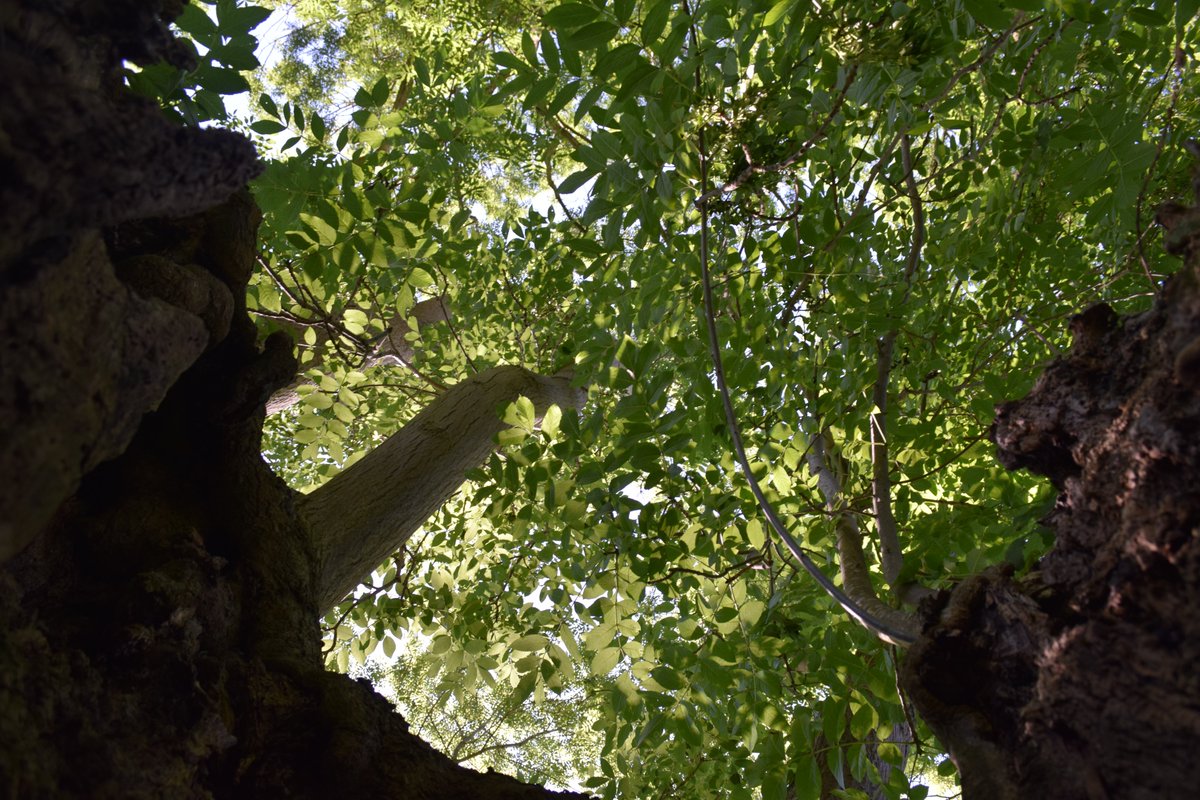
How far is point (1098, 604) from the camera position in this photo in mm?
970

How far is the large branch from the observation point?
263 cm


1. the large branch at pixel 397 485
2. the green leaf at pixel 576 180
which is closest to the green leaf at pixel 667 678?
the large branch at pixel 397 485

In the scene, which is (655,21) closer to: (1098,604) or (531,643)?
(1098,604)

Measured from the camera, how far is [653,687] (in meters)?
2.37

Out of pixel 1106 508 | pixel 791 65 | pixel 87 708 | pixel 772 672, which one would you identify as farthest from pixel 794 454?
pixel 87 708

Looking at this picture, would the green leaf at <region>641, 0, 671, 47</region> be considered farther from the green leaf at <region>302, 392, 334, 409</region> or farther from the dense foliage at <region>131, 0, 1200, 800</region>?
the green leaf at <region>302, 392, 334, 409</region>

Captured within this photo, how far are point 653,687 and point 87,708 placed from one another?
166cm

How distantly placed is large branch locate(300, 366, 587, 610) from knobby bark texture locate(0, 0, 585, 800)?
409 mm

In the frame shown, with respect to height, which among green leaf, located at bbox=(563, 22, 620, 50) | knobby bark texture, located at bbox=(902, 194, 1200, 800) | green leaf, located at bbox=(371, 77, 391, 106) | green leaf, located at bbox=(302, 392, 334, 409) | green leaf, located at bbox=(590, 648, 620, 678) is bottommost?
knobby bark texture, located at bbox=(902, 194, 1200, 800)

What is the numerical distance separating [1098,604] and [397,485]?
2427 millimetres

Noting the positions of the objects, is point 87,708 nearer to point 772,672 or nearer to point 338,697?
point 338,697

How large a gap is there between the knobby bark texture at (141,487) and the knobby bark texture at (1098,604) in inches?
32.9

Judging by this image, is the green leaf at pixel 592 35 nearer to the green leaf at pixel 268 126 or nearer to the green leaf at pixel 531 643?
the green leaf at pixel 268 126

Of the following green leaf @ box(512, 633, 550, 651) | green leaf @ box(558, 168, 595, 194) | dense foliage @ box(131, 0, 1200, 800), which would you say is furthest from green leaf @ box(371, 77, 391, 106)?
green leaf @ box(512, 633, 550, 651)
